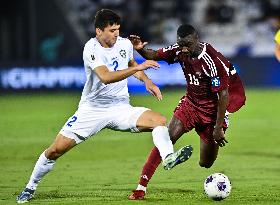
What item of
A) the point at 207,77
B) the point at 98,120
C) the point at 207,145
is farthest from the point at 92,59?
the point at 207,145

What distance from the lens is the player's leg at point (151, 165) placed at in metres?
9.50

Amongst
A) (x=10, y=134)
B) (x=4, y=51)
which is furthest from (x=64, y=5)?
(x=10, y=134)

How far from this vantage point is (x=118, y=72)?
29.5 ft

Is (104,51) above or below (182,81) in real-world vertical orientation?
above

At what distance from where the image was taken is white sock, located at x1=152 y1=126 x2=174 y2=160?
29.5 ft

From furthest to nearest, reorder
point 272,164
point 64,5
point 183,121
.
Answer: point 64,5
point 272,164
point 183,121

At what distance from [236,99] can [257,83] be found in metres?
16.5

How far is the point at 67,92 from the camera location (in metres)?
25.2

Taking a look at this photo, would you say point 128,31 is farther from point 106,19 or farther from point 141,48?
point 106,19

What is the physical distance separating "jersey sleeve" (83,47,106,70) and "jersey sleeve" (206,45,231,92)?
1.25 metres

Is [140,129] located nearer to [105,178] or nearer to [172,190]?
[172,190]

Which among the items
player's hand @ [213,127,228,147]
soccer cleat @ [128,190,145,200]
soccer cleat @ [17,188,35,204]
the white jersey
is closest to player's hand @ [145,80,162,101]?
the white jersey

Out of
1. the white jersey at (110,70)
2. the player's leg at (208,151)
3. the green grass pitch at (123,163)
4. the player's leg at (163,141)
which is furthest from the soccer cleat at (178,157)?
the player's leg at (208,151)

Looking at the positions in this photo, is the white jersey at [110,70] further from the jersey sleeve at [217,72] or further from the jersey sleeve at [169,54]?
the jersey sleeve at [217,72]
